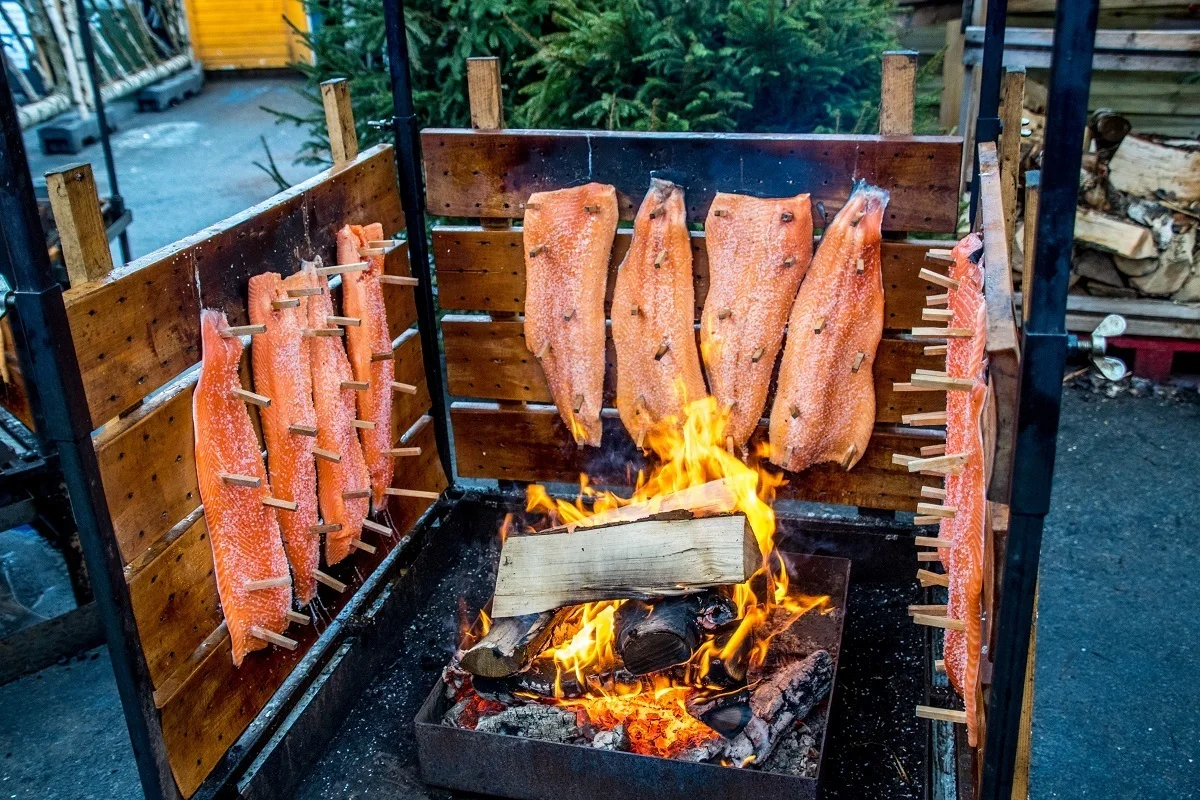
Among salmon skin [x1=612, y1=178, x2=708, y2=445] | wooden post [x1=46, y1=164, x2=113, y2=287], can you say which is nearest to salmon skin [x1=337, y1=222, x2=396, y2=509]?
salmon skin [x1=612, y1=178, x2=708, y2=445]

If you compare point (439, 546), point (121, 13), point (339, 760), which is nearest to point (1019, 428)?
point (339, 760)

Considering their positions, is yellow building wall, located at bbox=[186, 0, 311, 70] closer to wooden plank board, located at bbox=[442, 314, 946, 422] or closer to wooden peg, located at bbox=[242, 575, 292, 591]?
wooden plank board, located at bbox=[442, 314, 946, 422]

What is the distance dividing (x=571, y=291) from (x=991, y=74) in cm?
166

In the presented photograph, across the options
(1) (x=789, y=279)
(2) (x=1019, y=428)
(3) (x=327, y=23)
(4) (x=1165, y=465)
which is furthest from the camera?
(3) (x=327, y=23)

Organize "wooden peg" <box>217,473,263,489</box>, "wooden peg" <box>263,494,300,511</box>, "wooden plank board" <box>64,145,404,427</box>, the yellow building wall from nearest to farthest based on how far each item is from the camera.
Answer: "wooden plank board" <box>64,145,404,427</box> < "wooden peg" <box>217,473,263,489</box> < "wooden peg" <box>263,494,300,511</box> < the yellow building wall

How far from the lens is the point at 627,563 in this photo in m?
3.30

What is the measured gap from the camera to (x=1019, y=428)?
178 cm

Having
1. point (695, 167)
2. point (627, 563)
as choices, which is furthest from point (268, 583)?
point (695, 167)

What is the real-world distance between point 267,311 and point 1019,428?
2.16 meters

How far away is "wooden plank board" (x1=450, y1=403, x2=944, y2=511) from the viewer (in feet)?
12.8

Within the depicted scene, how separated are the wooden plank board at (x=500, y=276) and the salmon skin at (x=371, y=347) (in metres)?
0.29

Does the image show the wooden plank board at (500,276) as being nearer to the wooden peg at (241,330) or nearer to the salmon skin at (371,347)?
the salmon skin at (371,347)

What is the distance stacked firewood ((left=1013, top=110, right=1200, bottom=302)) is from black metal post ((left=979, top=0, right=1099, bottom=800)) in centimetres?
479

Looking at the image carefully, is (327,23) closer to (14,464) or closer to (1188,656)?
(14,464)
